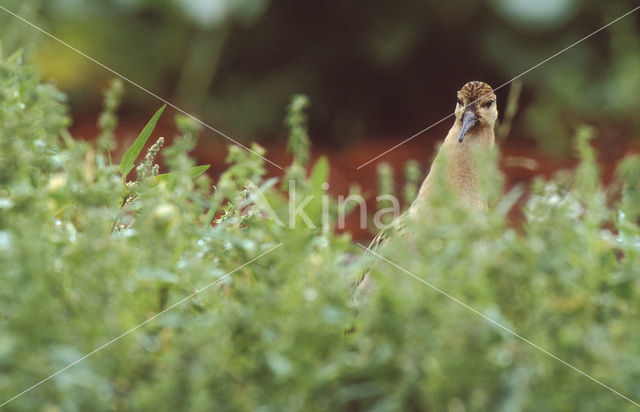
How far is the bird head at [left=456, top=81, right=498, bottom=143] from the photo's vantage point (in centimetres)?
326

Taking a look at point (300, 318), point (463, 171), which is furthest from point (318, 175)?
point (463, 171)

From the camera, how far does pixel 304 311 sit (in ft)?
4.38

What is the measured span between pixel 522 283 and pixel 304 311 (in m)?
0.40

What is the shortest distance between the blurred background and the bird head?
2.45 meters

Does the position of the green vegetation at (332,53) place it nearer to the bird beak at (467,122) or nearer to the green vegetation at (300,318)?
the bird beak at (467,122)

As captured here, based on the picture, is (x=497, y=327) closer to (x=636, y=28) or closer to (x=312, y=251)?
(x=312, y=251)

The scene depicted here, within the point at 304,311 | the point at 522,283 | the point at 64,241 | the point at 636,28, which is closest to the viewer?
the point at 304,311

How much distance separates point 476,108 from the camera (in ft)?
10.8

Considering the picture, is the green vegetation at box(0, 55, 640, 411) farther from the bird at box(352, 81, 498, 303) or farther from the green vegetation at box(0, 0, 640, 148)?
the green vegetation at box(0, 0, 640, 148)

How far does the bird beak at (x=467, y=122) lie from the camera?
10.5 feet

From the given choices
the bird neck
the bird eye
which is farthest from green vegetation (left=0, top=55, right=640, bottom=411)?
the bird eye

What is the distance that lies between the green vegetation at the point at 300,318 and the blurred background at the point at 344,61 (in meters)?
4.19

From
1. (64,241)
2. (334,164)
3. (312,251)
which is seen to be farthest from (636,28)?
(64,241)

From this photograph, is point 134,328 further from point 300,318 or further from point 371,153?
point 371,153
